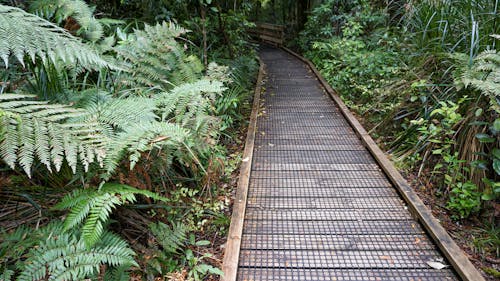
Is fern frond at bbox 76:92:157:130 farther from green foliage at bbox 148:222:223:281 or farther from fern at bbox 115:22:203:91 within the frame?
green foliage at bbox 148:222:223:281

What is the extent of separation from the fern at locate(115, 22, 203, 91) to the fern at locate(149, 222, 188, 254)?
4.08 ft

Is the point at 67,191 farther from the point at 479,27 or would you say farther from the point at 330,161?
the point at 479,27

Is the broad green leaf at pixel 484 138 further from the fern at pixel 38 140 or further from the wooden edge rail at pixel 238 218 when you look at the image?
the fern at pixel 38 140

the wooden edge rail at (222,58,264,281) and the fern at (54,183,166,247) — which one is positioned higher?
the fern at (54,183,166,247)

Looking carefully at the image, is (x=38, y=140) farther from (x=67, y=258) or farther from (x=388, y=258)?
(x=388, y=258)

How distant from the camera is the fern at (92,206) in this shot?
1549 millimetres

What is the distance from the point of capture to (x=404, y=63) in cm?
464

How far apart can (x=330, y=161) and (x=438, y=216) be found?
1218 mm

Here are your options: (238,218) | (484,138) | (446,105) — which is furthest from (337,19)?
(238,218)

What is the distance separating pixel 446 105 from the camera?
2955mm

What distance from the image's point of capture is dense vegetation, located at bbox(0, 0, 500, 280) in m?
1.65

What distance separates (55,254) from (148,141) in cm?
75

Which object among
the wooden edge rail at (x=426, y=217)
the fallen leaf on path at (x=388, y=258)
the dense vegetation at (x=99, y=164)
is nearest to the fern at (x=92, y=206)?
the dense vegetation at (x=99, y=164)

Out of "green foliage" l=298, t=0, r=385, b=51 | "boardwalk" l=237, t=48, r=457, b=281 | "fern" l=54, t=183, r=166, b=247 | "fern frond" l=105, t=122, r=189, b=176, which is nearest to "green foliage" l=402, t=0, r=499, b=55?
"boardwalk" l=237, t=48, r=457, b=281
